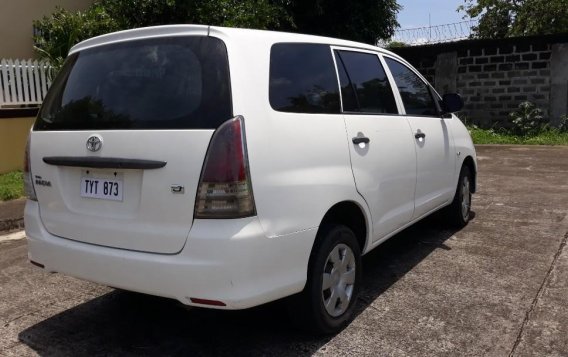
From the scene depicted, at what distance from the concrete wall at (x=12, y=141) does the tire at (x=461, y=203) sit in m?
7.00

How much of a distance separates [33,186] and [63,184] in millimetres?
319

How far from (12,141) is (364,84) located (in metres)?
7.16

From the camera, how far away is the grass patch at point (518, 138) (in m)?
12.2

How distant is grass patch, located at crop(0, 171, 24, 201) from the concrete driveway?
7.93 feet

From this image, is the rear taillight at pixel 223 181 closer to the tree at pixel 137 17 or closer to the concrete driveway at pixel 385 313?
the concrete driveway at pixel 385 313

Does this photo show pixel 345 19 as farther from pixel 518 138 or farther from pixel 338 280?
pixel 338 280

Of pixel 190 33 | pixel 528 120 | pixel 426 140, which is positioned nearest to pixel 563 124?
pixel 528 120

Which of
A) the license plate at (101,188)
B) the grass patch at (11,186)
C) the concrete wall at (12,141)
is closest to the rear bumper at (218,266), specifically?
the license plate at (101,188)

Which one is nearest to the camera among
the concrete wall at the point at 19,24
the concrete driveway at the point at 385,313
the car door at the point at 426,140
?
the concrete driveway at the point at 385,313

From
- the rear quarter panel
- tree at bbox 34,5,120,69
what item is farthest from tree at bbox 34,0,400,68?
the rear quarter panel

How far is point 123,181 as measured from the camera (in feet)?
9.36

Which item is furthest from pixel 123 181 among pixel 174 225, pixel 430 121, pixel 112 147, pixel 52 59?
pixel 52 59

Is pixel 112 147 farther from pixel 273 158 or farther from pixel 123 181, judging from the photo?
pixel 273 158

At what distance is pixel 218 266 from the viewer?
261 cm
